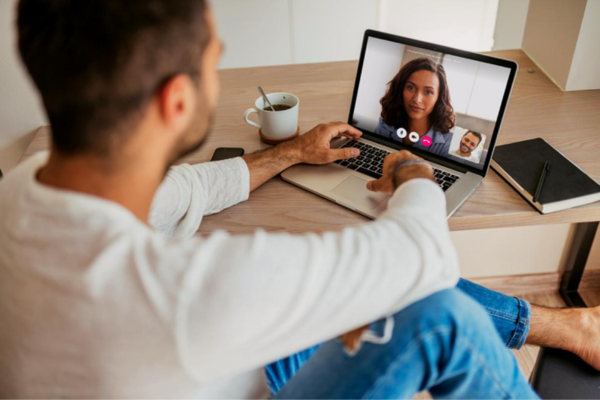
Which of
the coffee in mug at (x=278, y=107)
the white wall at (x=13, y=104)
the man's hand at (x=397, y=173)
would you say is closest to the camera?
the man's hand at (x=397, y=173)

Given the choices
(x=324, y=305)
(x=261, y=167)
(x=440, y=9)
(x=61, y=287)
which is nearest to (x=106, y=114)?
(x=61, y=287)

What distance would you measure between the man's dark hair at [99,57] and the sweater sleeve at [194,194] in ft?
1.11

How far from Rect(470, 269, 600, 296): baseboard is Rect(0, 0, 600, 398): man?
1.17 meters

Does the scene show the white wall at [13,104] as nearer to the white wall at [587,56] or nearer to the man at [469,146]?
the man at [469,146]

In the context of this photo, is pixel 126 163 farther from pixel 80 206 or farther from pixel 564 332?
pixel 564 332

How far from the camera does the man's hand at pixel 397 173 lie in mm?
875

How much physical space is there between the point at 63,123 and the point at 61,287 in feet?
0.59

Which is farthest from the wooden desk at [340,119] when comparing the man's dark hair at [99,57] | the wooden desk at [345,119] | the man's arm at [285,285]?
the man's dark hair at [99,57]

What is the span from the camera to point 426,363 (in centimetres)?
71

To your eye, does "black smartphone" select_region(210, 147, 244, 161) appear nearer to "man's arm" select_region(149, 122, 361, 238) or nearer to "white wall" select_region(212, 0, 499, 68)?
"man's arm" select_region(149, 122, 361, 238)

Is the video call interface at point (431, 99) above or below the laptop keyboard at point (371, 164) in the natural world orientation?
above

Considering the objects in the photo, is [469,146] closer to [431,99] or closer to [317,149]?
[431,99]

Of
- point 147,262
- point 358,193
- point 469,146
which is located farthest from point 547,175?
point 147,262

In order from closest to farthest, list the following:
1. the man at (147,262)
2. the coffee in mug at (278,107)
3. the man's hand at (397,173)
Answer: the man at (147,262)
the man's hand at (397,173)
the coffee in mug at (278,107)
